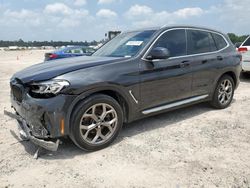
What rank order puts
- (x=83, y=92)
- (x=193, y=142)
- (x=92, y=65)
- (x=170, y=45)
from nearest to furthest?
(x=83, y=92)
(x=92, y=65)
(x=193, y=142)
(x=170, y=45)

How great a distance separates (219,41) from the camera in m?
5.72

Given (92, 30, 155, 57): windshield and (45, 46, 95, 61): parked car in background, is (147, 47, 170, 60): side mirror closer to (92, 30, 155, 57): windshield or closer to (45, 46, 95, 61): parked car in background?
(92, 30, 155, 57): windshield

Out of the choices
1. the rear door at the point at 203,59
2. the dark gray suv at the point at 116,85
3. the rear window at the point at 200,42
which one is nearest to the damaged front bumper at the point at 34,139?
the dark gray suv at the point at 116,85

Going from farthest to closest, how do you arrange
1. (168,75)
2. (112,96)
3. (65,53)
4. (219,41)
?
(65,53) < (219,41) < (168,75) < (112,96)

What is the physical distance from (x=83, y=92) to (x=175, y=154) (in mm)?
1522

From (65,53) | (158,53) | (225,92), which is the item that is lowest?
(225,92)

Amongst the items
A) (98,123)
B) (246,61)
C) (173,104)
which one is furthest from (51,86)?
(246,61)

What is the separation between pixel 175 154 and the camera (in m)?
3.72

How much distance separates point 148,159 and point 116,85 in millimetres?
1128

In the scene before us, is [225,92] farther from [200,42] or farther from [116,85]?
[116,85]

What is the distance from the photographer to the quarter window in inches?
181

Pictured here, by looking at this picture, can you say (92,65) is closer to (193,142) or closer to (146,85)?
(146,85)

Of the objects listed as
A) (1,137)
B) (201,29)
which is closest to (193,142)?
(201,29)

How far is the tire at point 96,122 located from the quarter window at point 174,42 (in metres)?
1.39
